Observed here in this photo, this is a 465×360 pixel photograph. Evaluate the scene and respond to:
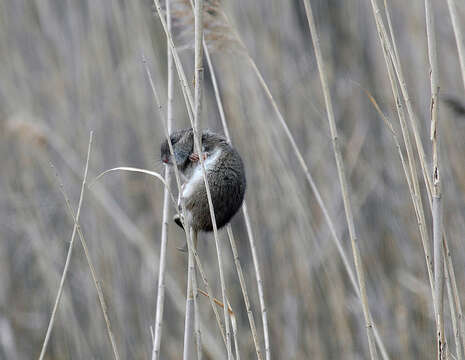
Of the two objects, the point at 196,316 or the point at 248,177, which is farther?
the point at 248,177

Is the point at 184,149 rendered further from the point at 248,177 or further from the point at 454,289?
the point at 248,177

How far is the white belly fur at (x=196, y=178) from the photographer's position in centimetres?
139

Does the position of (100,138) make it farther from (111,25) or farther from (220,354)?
(220,354)

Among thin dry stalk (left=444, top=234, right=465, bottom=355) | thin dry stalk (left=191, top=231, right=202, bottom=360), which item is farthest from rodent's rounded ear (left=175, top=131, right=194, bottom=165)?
thin dry stalk (left=444, top=234, right=465, bottom=355)

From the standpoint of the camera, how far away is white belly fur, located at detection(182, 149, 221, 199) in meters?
1.39

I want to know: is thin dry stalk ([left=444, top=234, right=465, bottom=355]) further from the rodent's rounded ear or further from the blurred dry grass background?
the blurred dry grass background

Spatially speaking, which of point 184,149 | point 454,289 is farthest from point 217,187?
point 454,289

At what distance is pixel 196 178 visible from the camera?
4.62 ft

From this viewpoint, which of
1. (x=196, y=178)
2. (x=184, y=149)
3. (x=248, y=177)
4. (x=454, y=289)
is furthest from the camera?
(x=248, y=177)

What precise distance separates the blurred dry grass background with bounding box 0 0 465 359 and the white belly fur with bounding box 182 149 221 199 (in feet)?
3.27

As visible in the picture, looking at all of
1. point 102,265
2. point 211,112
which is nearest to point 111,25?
point 211,112

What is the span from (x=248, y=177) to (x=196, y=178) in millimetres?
1241

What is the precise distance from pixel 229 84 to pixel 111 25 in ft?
2.51

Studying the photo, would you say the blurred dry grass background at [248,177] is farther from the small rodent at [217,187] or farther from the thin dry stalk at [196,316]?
the thin dry stalk at [196,316]
